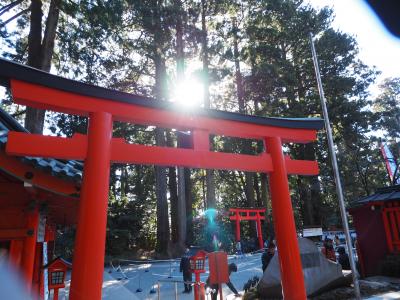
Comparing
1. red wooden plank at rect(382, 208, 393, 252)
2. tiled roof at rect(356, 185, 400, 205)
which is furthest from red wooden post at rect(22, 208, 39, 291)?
red wooden plank at rect(382, 208, 393, 252)

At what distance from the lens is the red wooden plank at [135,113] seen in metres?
3.70

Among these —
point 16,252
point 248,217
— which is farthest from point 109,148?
point 248,217

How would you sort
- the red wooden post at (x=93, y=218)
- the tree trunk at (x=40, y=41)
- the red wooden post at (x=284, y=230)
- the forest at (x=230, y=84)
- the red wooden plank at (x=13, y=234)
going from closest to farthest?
the red wooden post at (x=93, y=218)
the red wooden plank at (x=13, y=234)
the red wooden post at (x=284, y=230)
the tree trunk at (x=40, y=41)
the forest at (x=230, y=84)

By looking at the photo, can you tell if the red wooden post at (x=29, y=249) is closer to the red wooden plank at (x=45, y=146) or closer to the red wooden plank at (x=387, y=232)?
the red wooden plank at (x=45, y=146)

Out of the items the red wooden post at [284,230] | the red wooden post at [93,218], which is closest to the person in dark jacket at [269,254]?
the red wooden post at [284,230]

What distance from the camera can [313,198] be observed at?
75.3ft

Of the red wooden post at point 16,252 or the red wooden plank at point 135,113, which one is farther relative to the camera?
the red wooden post at point 16,252

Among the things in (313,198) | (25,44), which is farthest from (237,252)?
(25,44)

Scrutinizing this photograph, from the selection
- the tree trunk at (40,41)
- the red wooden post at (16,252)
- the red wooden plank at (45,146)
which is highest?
the tree trunk at (40,41)

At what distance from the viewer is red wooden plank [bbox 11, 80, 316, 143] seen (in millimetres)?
3697

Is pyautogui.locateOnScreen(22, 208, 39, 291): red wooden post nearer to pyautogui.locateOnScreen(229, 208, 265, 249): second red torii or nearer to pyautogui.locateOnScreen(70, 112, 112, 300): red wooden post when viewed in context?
pyautogui.locateOnScreen(70, 112, 112, 300): red wooden post

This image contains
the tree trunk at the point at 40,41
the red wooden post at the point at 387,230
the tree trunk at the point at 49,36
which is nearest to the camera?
the red wooden post at the point at 387,230

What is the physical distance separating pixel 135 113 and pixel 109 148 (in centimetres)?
65

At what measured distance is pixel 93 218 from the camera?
140 inches
